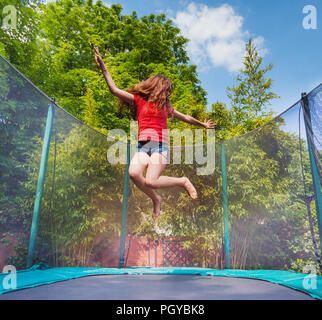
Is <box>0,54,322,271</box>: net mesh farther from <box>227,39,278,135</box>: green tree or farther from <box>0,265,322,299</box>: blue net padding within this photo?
<box>227,39,278,135</box>: green tree

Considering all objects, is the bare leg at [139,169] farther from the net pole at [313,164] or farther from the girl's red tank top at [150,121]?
the net pole at [313,164]

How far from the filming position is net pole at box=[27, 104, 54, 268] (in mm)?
1838

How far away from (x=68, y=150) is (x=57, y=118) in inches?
13.1

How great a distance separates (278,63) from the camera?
16.9 ft

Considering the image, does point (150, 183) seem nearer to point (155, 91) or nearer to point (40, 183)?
point (155, 91)

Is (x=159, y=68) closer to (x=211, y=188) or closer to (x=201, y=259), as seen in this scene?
(x=211, y=188)

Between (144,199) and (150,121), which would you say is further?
(144,199)

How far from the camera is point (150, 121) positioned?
1711 mm

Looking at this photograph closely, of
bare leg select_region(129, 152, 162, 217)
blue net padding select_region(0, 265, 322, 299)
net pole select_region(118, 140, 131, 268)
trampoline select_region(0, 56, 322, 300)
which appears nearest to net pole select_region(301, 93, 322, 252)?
trampoline select_region(0, 56, 322, 300)

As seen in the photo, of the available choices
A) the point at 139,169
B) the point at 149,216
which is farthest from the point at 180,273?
the point at 139,169

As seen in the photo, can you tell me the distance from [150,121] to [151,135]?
11cm

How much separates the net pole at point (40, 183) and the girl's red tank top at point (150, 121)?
31.8 inches

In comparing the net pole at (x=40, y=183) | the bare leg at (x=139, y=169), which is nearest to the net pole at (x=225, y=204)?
the bare leg at (x=139, y=169)

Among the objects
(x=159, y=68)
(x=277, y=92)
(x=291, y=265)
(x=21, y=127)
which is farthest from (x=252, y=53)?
(x=21, y=127)
